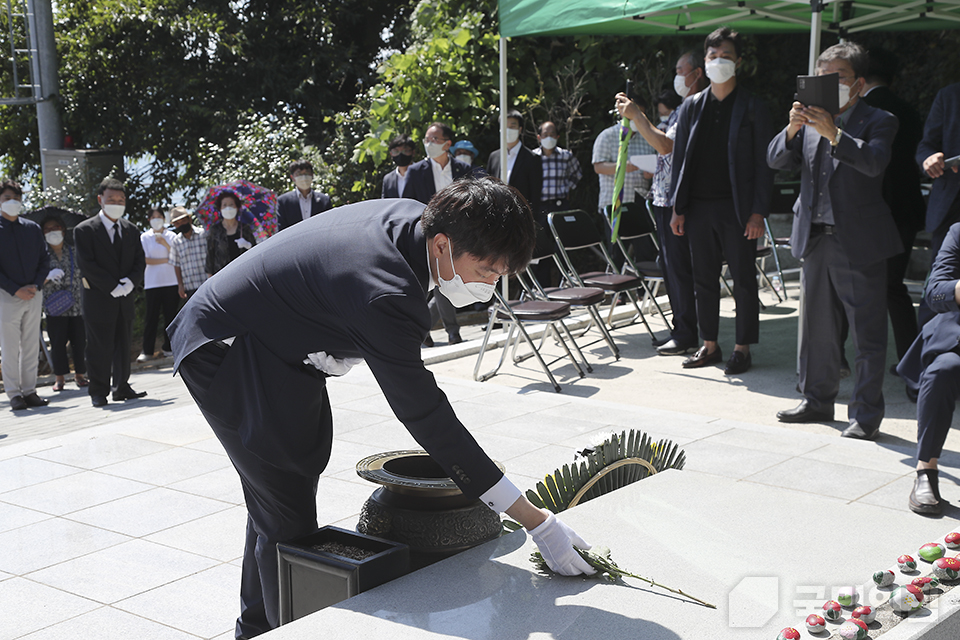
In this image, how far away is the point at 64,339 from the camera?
9469 mm

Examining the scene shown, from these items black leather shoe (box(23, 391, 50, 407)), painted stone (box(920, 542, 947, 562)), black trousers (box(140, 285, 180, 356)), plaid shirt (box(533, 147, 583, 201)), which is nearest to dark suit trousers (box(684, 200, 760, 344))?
plaid shirt (box(533, 147, 583, 201))

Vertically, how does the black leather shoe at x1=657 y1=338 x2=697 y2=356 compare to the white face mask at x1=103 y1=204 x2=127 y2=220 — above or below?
below

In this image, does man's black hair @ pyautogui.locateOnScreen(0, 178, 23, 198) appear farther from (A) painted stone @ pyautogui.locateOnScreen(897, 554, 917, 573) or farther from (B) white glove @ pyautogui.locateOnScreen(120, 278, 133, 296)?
(A) painted stone @ pyautogui.locateOnScreen(897, 554, 917, 573)

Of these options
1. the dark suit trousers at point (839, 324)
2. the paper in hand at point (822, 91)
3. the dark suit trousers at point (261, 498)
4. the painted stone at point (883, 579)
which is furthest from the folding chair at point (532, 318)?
the painted stone at point (883, 579)

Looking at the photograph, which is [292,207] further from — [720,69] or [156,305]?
[720,69]

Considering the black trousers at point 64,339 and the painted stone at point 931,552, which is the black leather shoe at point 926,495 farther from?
the black trousers at point 64,339

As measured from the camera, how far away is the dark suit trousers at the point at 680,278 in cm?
757

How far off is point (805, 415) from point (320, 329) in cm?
393

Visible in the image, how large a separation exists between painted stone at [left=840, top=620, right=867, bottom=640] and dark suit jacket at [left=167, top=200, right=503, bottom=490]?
91cm

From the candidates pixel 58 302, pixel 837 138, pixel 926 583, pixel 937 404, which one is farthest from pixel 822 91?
pixel 58 302

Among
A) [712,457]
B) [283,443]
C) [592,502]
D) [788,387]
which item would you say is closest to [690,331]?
[788,387]

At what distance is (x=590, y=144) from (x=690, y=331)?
21.4 ft

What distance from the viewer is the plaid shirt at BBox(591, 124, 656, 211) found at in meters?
9.83

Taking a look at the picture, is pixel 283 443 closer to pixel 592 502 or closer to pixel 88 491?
pixel 592 502
